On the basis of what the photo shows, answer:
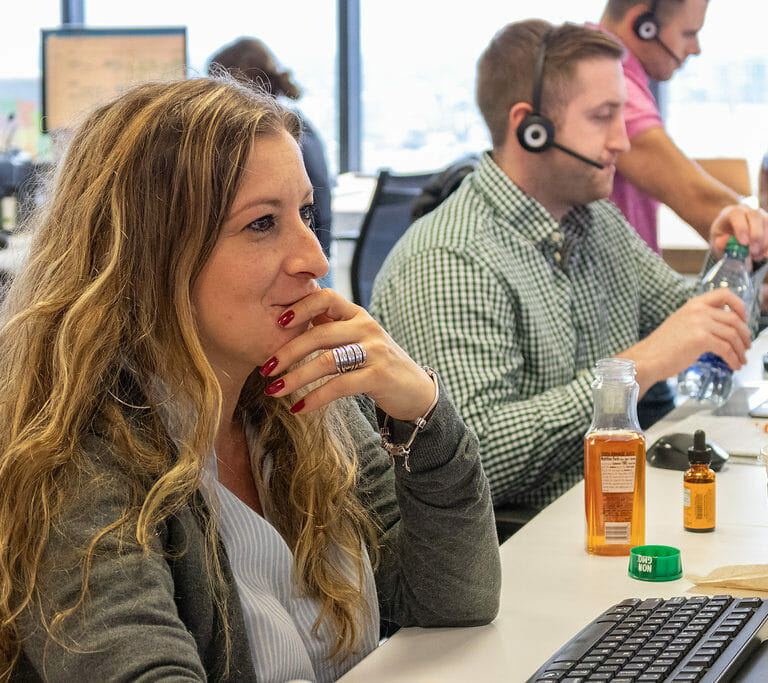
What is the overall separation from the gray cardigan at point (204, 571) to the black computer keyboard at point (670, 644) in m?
0.15

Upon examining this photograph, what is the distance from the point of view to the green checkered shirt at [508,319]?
1644 mm

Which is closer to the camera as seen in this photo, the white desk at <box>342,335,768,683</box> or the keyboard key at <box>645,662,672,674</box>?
the keyboard key at <box>645,662,672,674</box>

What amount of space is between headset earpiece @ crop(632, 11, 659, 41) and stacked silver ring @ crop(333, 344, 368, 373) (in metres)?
1.86

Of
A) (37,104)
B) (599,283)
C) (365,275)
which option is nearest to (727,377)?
(599,283)

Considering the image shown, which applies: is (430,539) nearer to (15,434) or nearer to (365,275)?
(15,434)

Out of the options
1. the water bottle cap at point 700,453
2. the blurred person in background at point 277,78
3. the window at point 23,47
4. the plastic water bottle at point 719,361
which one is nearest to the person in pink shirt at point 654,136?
the plastic water bottle at point 719,361

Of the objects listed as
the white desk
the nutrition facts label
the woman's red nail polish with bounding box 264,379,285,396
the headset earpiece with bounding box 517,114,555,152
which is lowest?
the white desk

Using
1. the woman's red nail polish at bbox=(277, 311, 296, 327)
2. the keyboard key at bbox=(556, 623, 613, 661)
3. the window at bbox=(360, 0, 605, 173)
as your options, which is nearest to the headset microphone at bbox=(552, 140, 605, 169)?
the woman's red nail polish at bbox=(277, 311, 296, 327)

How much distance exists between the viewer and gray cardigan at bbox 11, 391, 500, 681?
782 millimetres

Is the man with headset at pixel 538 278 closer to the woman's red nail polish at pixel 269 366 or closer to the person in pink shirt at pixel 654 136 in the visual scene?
the person in pink shirt at pixel 654 136

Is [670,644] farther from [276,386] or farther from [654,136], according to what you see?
[654,136]

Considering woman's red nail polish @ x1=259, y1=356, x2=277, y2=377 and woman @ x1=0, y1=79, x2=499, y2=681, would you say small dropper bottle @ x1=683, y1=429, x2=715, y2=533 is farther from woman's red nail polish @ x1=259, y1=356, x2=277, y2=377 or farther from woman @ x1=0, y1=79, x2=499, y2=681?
woman's red nail polish @ x1=259, y1=356, x2=277, y2=377

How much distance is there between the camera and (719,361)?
1.95m

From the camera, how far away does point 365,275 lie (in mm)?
2660
